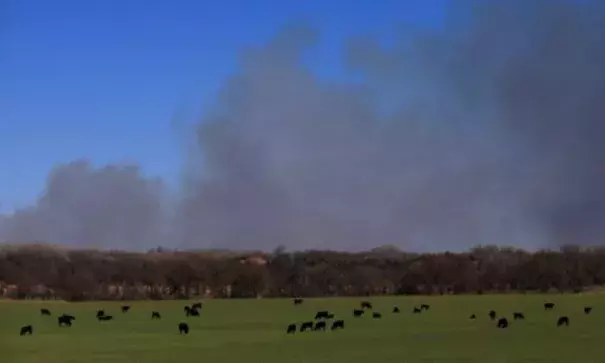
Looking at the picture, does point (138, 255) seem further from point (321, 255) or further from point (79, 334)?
point (79, 334)

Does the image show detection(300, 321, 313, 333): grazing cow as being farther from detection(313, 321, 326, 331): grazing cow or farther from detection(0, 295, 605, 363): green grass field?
detection(0, 295, 605, 363): green grass field

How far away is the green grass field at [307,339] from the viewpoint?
2959 centimetres

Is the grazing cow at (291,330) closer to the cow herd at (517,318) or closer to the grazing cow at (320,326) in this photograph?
the grazing cow at (320,326)

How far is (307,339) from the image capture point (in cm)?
3722

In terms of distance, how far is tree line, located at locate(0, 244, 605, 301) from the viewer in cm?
9738

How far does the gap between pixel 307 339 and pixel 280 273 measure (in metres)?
66.9

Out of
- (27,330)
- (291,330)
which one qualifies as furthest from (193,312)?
(291,330)

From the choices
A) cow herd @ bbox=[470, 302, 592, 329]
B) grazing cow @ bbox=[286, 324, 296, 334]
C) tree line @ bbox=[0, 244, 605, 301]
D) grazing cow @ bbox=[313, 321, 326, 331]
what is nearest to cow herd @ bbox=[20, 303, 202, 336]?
grazing cow @ bbox=[286, 324, 296, 334]

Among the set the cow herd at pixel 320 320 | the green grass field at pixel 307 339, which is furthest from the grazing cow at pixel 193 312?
the green grass field at pixel 307 339

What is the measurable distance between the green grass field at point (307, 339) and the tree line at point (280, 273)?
40.8 metres

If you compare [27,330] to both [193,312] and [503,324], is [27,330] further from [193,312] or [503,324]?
[503,324]

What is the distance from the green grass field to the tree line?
40805 millimetres

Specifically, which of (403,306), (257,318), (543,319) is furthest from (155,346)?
(403,306)

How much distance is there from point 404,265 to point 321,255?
1019cm
